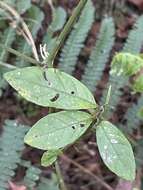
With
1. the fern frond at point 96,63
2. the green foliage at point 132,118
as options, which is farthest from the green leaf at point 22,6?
the green foliage at point 132,118

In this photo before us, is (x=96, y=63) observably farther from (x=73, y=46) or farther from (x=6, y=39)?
(x=6, y=39)

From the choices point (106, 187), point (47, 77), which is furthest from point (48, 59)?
point (106, 187)

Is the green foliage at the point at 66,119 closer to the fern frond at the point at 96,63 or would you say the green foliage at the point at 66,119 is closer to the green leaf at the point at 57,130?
the green leaf at the point at 57,130

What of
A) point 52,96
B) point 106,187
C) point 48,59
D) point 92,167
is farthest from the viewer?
point 92,167

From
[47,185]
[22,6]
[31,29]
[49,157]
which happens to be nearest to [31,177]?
[47,185]

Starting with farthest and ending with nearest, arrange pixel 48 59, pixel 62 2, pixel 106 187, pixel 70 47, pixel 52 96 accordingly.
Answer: pixel 62 2 → pixel 106 187 → pixel 70 47 → pixel 48 59 → pixel 52 96

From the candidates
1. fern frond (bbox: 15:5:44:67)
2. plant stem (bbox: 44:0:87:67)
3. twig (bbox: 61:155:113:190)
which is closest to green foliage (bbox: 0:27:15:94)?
fern frond (bbox: 15:5:44:67)

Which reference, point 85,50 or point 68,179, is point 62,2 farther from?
point 68,179
